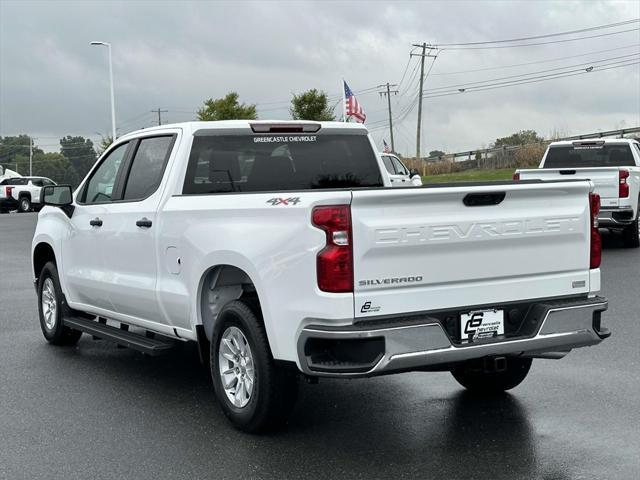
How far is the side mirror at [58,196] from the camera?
8016 millimetres

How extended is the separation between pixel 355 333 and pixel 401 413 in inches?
60.5

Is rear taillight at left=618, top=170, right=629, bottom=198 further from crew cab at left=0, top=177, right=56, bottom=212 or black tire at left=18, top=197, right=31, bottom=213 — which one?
black tire at left=18, top=197, right=31, bottom=213

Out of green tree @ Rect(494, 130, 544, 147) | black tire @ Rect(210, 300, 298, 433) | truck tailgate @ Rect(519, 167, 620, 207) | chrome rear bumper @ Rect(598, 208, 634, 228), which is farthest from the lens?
green tree @ Rect(494, 130, 544, 147)

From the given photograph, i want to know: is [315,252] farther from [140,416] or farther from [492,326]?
[140,416]

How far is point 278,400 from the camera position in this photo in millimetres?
5477

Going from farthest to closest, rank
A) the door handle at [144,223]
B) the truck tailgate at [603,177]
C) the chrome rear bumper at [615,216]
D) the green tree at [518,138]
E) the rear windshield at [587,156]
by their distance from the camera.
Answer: the green tree at [518,138]
the rear windshield at [587,156]
the chrome rear bumper at [615,216]
the truck tailgate at [603,177]
the door handle at [144,223]

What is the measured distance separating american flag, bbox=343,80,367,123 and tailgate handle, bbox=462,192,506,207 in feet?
97.3

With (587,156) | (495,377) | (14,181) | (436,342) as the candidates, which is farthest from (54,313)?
(14,181)

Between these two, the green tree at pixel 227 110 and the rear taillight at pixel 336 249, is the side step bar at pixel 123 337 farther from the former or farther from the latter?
the green tree at pixel 227 110

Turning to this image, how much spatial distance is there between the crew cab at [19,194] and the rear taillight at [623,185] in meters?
35.8

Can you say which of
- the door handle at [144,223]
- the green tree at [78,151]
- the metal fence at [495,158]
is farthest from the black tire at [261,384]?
the green tree at [78,151]

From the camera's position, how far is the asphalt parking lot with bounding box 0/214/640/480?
5.09m

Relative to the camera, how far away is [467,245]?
17.1ft

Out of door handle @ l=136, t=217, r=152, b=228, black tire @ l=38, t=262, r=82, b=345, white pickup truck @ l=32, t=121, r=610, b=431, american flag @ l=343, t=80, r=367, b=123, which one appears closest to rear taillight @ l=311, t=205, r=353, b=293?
white pickup truck @ l=32, t=121, r=610, b=431
